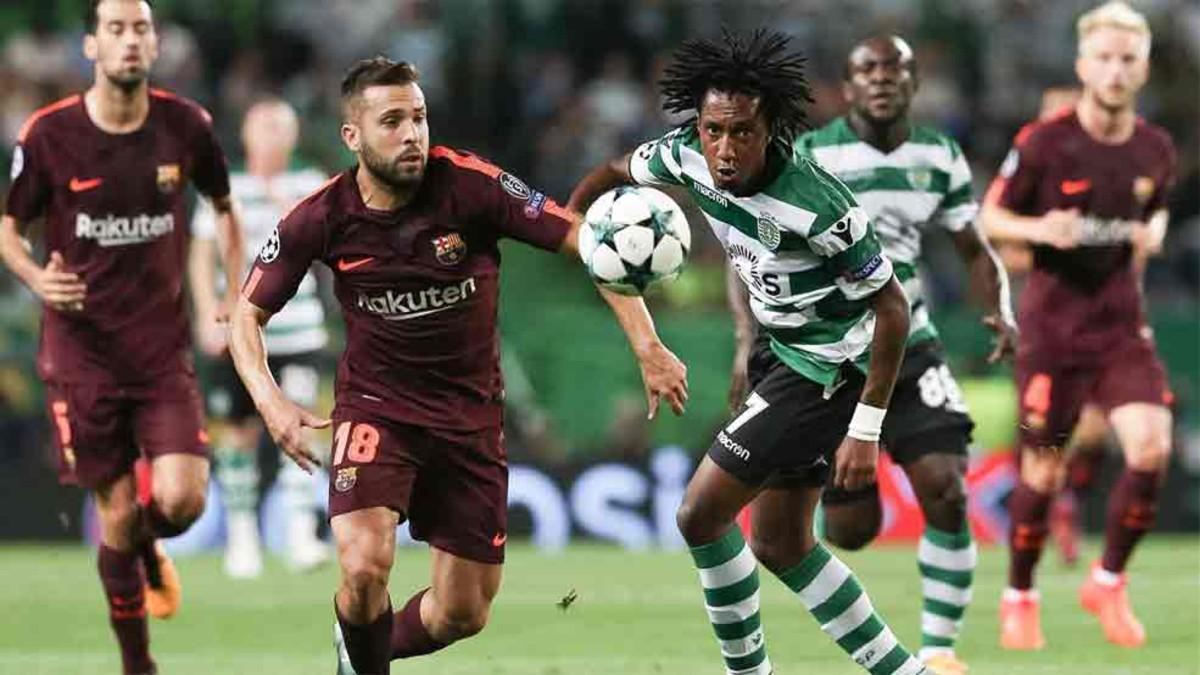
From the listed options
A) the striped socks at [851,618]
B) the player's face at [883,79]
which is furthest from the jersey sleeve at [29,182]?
the striped socks at [851,618]

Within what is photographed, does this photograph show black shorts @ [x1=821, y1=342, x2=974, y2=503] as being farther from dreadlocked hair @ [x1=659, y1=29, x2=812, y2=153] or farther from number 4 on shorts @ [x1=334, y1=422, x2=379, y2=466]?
number 4 on shorts @ [x1=334, y1=422, x2=379, y2=466]

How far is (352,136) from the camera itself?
24.8 feet

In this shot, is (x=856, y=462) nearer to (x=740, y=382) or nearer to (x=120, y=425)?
(x=740, y=382)

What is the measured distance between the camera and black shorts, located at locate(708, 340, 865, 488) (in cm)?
756

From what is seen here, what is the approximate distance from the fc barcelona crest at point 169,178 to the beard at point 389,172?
85.7 inches

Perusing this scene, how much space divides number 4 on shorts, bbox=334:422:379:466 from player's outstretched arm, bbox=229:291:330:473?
23 cm

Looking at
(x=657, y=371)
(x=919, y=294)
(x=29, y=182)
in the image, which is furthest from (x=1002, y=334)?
(x=29, y=182)

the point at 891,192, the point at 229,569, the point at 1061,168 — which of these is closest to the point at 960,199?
the point at 891,192

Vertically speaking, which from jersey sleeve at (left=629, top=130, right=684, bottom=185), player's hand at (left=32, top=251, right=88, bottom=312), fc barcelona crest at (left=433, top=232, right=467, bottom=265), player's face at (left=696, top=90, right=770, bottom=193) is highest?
player's face at (left=696, top=90, right=770, bottom=193)

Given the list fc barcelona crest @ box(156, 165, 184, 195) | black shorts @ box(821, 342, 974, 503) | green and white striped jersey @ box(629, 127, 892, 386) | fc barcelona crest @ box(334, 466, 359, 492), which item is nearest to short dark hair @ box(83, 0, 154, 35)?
fc barcelona crest @ box(156, 165, 184, 195)

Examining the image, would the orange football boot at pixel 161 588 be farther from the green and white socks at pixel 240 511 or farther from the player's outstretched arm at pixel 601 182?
the green and white socks at pixel 240 511

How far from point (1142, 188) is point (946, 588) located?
267 cm

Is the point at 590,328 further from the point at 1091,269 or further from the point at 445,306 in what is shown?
the point at 445,306

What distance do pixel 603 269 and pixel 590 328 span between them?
9.63 meters
